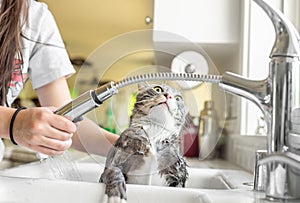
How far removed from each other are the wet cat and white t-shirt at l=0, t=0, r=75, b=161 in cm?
36

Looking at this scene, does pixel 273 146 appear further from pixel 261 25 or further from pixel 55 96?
pixel 261 25

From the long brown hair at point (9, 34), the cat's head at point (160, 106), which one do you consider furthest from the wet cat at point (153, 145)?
the long brown hair at point (9, 34)

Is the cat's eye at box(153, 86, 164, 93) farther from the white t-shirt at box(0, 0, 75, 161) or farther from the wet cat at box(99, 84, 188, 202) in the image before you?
the white t-shirt at box(0, 0, 75, 161)

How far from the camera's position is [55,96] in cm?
97

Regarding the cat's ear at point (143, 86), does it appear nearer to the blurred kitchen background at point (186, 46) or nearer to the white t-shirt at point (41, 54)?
the blurred kitchen background at point (186, 46)

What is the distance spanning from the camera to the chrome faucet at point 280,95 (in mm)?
504

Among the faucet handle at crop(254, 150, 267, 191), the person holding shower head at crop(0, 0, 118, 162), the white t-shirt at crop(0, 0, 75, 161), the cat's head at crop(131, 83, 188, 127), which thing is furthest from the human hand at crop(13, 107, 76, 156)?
the white t-shirt at crop(0, 0, 75, 161)

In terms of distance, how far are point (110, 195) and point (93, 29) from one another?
2.16 m

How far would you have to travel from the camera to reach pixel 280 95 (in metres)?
0.51

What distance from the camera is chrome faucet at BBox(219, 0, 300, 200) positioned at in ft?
1.65

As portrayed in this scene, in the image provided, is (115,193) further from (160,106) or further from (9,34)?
(9,34)

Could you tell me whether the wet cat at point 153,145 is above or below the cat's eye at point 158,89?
below

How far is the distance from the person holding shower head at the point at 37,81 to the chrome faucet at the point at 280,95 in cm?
23

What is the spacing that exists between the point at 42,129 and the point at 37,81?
0.41 m
